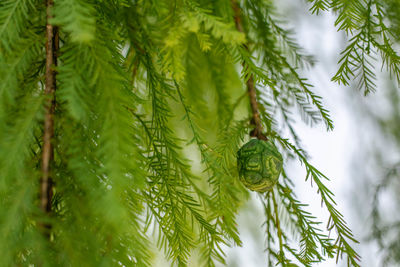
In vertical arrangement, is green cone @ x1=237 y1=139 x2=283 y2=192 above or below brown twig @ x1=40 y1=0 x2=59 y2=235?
above

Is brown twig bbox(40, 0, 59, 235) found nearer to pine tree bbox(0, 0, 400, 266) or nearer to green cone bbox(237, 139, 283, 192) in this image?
pine tree bbox(0, 0, 400, 266)

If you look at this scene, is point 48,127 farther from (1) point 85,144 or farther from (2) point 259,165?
(2) point 259,165

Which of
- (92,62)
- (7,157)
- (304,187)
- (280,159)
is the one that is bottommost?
(7,157)

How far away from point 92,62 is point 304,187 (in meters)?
1.20

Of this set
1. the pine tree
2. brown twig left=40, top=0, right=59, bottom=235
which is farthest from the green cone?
brown twig left=40, top=0, right=59, bottom=235

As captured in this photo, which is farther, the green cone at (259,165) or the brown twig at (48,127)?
the green cone at (259,165)

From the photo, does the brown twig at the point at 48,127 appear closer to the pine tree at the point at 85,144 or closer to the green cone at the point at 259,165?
the pine tree at the point at 85,144

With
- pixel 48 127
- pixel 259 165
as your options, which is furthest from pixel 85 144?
pixel 259 165

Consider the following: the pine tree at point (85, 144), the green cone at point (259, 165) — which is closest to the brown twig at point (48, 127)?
the pine tree at point (85, 144)

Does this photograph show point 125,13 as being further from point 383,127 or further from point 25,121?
point 383,127

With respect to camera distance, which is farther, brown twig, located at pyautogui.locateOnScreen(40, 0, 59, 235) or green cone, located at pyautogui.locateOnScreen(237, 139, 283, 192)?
green cone, located at pyautogui.locateOnScreen(237, 139, 283, 192)

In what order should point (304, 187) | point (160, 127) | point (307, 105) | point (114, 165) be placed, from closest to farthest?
point (114, 165)
point (160, 127)
point (307, 105)
point (304, 187)

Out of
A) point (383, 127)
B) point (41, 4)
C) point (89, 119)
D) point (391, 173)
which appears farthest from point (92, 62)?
point (383, 127)

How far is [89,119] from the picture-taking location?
448 mm
